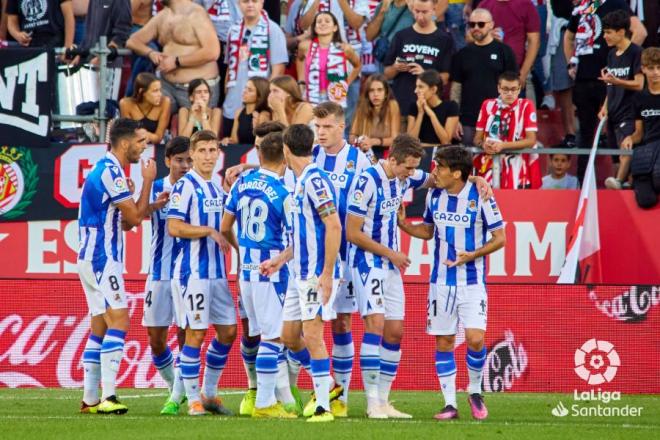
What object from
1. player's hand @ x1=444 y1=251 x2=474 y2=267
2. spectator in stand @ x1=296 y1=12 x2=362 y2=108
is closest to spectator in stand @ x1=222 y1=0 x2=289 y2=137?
spectator in stand @ x1=296 y1=12 x2=362 y2=108

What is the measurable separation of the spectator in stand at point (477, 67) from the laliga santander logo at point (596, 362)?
354 cm

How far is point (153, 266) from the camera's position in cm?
1163

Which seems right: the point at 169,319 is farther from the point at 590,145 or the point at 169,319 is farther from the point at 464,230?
the point at 590,145

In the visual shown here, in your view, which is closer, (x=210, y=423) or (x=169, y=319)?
(x=210, y=423)

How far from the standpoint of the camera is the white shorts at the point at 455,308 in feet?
36.4

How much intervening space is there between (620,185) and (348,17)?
13.9 feet

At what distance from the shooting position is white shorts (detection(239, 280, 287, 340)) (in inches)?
423

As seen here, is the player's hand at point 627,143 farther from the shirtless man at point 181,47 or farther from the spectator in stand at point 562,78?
the shirtless man at point 181,47

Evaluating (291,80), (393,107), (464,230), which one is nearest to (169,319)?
(464,230)

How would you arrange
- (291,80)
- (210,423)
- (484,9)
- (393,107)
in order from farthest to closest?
(484,9), (393,107), (291,80), (210,423)

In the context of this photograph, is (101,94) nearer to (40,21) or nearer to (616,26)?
(40,21)

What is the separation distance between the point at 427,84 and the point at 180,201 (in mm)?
5476

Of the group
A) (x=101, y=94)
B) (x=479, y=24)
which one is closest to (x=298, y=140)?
(x=101, y=94)

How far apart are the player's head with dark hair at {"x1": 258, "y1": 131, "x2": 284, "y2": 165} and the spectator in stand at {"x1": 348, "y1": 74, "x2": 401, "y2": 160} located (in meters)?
4.63
